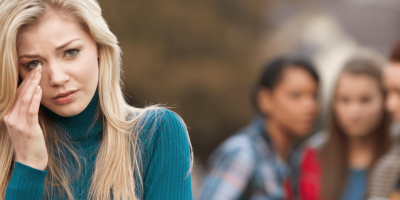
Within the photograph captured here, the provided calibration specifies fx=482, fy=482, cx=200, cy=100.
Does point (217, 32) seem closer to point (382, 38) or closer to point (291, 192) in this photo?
point (291, 192)

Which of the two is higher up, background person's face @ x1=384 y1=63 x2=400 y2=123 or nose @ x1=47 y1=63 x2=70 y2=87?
background person's face @ x1=384 y1=63 x2=400 y2=123

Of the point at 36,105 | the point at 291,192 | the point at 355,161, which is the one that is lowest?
the point at 291,192

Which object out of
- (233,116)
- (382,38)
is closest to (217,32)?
(233,116)

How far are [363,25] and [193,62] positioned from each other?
9421 millimetres

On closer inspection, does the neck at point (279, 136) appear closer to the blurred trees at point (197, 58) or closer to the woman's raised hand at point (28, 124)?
the woman's raised hand at point (28, 124)

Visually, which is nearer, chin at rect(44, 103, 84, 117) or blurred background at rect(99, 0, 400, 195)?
chin at rect(44, 103, 84, 117)

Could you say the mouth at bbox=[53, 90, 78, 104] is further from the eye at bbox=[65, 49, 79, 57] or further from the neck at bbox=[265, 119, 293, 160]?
the neck at bbox=[265, 119, 293, 160]

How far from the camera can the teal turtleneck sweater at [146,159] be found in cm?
154

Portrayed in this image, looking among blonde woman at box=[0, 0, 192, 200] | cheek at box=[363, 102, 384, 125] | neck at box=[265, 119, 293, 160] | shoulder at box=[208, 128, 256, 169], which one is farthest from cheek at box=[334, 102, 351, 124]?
blonde woman at box=[0, 0, 192, 200]

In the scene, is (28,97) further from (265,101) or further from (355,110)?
(265,101)

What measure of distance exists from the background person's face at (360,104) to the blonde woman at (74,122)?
2.59m

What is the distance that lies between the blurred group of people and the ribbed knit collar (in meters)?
2.25

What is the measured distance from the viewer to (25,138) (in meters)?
1.53

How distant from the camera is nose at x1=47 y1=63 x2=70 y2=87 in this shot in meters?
1.50
